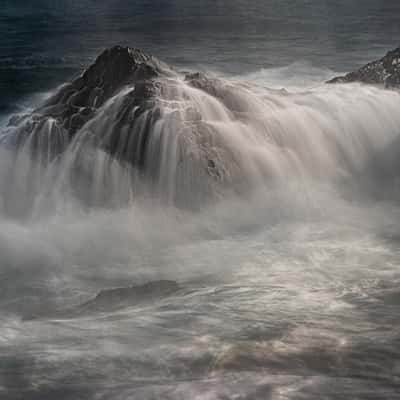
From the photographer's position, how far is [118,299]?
1000 cm

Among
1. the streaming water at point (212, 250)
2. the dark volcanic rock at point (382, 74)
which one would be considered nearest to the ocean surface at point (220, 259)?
the streaming water at point (212, 250)

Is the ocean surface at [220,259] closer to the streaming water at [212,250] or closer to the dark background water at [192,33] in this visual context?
the streaming water at [212,250]

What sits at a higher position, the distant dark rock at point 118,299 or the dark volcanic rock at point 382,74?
the dark volcanic rock at point 382,74

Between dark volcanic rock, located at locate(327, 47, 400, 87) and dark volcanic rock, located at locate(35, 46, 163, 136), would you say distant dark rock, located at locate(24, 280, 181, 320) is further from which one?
dark volcanic rock, located at locate(327, 47, 400, 87)

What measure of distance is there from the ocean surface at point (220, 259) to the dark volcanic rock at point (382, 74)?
0.70 m

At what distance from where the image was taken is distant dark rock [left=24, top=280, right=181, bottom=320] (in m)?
9.55

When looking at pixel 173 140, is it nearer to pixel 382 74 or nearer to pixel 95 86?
pixel 95 86

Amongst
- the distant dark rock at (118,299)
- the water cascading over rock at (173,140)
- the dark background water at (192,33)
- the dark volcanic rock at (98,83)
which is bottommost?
the distant dark rock at (118,299)

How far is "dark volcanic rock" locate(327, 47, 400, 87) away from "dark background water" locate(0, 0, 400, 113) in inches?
535

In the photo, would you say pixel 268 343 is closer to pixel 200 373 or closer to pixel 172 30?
pixel 200 373

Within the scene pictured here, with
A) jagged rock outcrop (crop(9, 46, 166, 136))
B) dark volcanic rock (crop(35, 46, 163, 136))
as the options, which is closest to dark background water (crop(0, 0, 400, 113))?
jagged rock outcrop (crop(9, 46, 166, 136))

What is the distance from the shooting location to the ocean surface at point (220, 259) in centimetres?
720

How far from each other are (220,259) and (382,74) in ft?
27.2

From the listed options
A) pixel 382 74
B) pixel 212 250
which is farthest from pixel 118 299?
pixel 382 74
